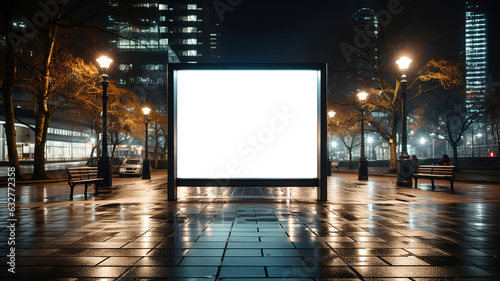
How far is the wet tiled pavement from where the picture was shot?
4172mm

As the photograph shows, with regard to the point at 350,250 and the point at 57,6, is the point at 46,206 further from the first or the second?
the point at 57,6

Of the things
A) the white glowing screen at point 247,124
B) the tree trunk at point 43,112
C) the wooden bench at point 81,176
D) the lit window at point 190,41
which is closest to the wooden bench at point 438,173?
the white glowing screen at point 247,124

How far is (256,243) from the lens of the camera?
5.55m

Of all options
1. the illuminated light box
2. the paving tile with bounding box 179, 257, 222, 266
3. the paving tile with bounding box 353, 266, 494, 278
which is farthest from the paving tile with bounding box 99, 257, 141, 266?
the illuminated light box

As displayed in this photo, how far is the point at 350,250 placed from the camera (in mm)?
5145

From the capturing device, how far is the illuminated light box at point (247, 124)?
10.5 m

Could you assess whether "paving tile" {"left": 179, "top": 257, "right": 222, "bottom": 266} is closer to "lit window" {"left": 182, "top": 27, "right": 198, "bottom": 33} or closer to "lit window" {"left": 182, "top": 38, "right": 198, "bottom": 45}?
"lit window" {"left": 182, "top": 38, "right": 198, "bottom": 45}

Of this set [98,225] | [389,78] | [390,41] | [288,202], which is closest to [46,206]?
[98,225]

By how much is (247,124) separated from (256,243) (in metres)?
5.34

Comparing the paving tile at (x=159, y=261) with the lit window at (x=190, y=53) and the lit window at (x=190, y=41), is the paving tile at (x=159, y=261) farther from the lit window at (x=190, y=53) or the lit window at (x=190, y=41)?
the lit window at (x=190, y=41)

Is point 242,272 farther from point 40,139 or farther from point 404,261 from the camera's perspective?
point 40,139

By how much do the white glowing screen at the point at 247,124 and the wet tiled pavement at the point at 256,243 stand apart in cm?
148

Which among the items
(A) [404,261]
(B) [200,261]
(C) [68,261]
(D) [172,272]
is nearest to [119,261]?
(C) [68,261]

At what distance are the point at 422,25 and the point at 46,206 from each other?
2698 cm
